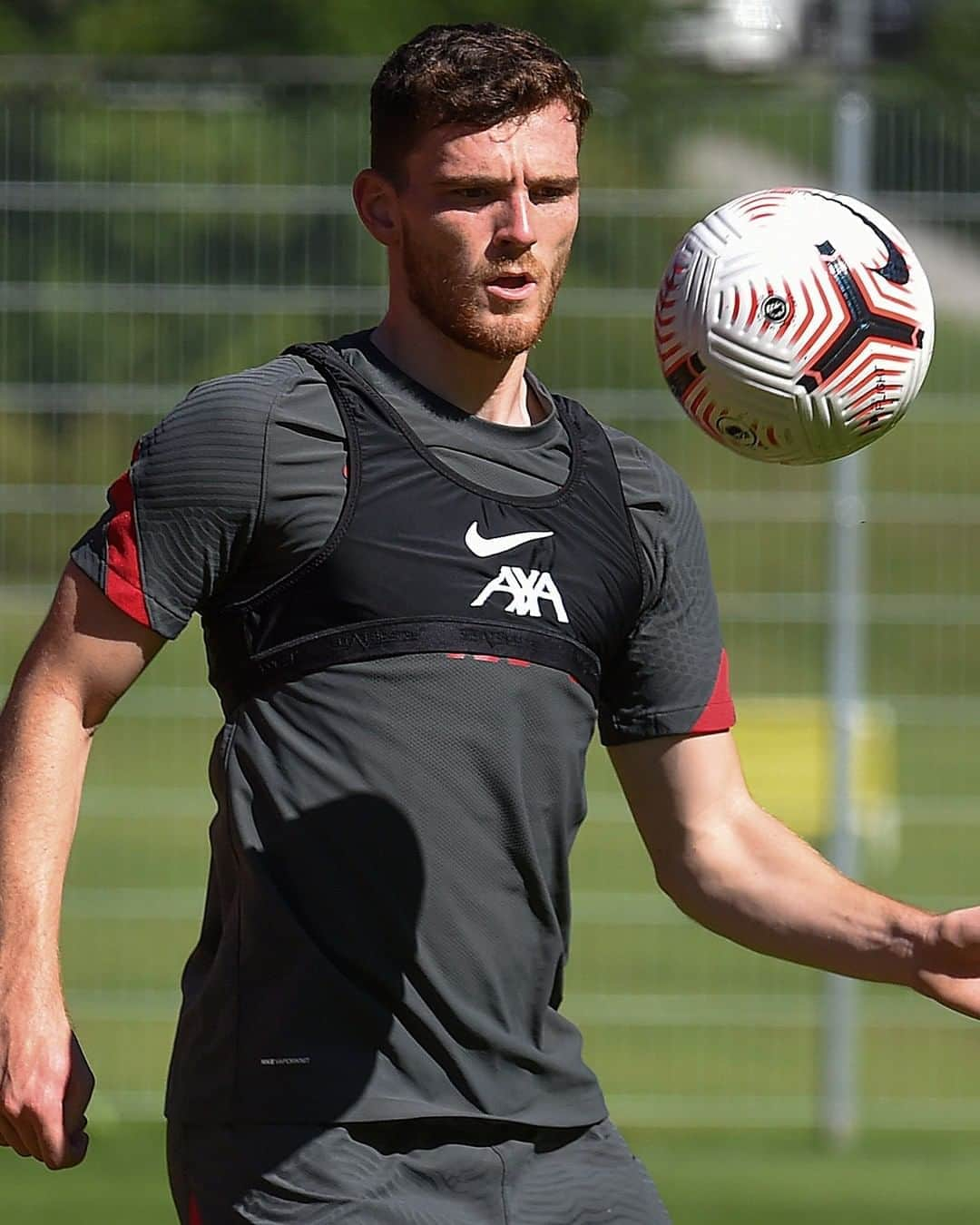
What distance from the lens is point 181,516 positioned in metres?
2.80

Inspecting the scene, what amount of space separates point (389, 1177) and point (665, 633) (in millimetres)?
862

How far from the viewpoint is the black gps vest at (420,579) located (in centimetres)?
287

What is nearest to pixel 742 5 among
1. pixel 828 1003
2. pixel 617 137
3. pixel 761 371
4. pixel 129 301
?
pixel 617 137

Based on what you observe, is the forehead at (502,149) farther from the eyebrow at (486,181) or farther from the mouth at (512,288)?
the mouth at (512,288)

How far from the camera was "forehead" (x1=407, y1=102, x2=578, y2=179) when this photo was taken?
2.96 m

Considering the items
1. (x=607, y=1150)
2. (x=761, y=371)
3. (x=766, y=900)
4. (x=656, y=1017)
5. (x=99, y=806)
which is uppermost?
(x=761, y=371)

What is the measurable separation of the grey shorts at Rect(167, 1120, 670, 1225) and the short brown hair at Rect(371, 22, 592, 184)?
126 centimetres

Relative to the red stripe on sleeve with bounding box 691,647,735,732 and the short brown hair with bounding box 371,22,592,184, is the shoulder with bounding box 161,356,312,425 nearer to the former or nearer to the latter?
the short brown hair with bounding box 371,22,592,184

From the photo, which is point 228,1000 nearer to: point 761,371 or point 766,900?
point 766,900

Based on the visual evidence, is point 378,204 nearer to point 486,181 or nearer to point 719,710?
point 486,181

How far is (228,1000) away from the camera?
287cm

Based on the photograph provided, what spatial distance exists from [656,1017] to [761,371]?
12.5 feet

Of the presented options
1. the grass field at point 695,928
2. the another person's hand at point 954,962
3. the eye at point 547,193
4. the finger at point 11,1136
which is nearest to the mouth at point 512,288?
the eye at point 547,193

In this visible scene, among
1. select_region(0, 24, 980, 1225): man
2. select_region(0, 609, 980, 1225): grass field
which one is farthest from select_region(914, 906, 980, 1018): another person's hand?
select_region(0, 609, 980, 1225): grass field
